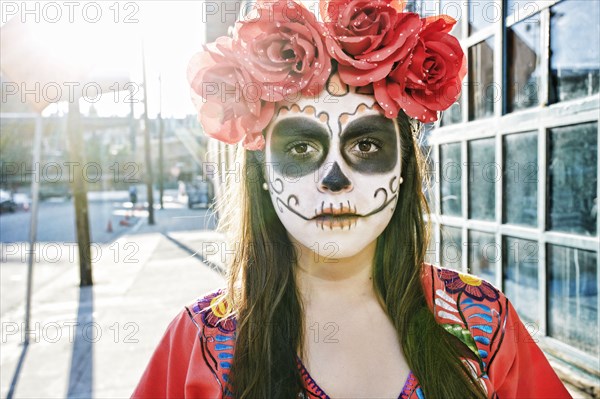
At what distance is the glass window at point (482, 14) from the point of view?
3141 mm

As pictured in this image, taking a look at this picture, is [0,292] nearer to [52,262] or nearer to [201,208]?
[52,262]

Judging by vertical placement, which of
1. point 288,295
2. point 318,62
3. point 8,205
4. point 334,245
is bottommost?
point 8,205

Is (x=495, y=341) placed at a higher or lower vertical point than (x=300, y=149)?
lower

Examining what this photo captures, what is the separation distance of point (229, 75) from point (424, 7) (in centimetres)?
291

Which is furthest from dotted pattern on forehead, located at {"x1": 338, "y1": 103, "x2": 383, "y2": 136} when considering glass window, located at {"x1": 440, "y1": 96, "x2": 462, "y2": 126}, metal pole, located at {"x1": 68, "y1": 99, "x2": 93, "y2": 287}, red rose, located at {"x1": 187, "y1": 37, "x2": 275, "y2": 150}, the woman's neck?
metal pole, located at {"x1": 68, "y1": 99, "x2": 93, "y2": 287}

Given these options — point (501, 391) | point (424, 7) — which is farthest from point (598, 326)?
point (424, 7)

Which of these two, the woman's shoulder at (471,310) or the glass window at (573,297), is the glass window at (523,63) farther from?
the woman's shoulder at (471,310)

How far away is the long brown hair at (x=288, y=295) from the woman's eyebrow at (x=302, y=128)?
170mm

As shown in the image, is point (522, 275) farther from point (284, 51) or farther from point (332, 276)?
point (284, 51)

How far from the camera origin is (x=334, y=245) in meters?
1.51

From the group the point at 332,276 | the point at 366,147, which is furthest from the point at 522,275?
the point at 366,147

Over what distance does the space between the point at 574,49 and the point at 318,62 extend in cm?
171

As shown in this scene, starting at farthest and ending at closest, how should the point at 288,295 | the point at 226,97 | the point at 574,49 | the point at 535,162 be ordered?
1. the point at 535,162
2. the point at 574,49
3. the point at 288,295
4. the point at 226,97

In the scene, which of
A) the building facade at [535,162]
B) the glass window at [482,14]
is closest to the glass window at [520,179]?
the building facade at [535,162]
